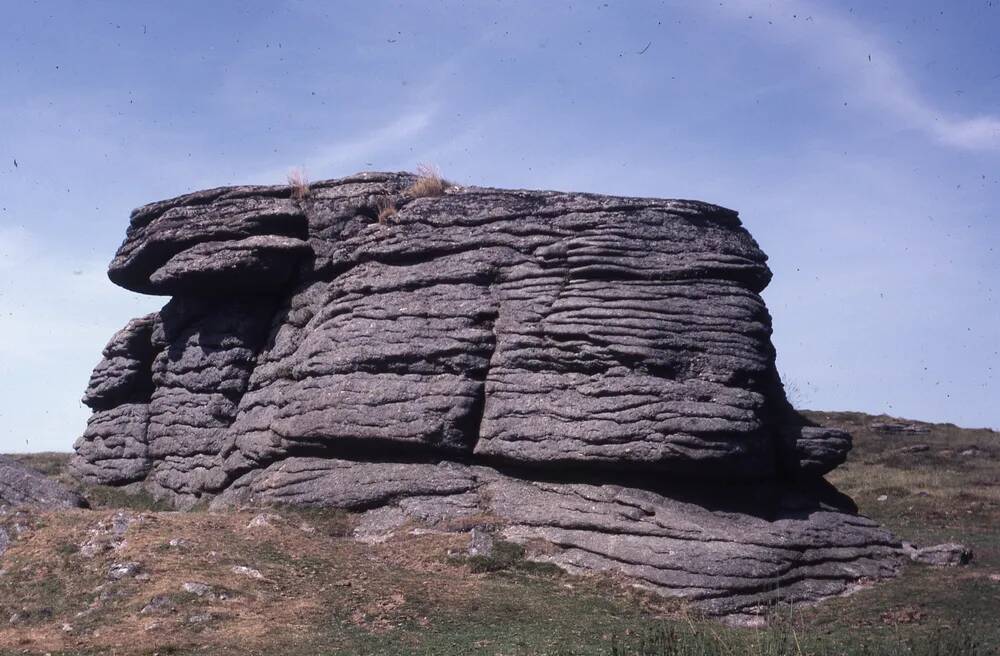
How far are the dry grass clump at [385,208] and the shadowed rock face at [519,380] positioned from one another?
0.54ft

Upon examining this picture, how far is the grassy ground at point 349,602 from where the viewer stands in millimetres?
17797

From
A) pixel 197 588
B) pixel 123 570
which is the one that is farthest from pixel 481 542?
pixel 123 570

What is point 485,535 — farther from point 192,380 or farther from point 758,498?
point 192,380

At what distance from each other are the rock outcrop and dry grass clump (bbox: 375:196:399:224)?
1236 cm

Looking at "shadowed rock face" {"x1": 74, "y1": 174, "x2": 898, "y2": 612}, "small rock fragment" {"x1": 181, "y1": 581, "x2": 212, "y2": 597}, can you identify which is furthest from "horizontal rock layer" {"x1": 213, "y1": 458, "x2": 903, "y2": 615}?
"small rock fragment" {"x1": 181, "y1": 581, "x2": 212, "y2": 597}

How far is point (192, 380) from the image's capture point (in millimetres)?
34000

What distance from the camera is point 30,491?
28.2 meters

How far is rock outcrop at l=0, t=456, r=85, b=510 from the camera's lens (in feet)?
90.4

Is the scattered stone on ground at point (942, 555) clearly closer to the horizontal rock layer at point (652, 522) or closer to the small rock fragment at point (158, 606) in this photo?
the horizontal rock layer at point (652, 522)

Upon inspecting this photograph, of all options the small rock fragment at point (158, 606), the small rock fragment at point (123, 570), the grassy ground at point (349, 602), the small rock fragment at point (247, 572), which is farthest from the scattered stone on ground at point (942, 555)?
the small rock fragment at point (123, 570)

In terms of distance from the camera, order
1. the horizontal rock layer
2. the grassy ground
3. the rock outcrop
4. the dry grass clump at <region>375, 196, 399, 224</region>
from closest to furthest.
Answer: the grassy ground < the horizontal rock layer < the rock outcrop < the dry grass clump at <region>375, 196, 399, 224</region>

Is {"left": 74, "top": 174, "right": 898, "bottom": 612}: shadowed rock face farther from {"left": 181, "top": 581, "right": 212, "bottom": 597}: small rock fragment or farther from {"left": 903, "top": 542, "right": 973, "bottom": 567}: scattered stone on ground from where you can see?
{"left": 181, "top": 581, "right": 212, "bottom": 597}: small rock fragment

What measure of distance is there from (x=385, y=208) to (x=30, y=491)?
1323 cm

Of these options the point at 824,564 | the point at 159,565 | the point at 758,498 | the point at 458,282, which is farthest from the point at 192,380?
the point at 824,564
